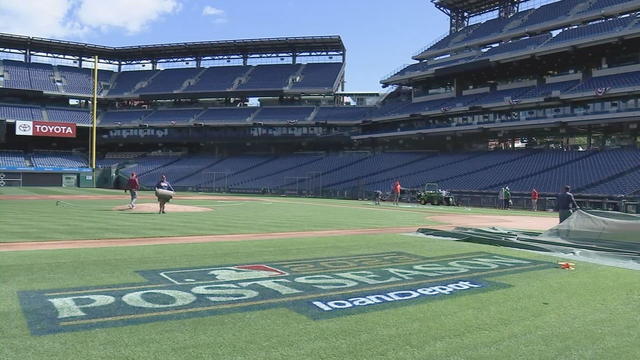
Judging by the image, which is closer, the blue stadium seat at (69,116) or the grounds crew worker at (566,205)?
the grounds crew worker at (566,205)

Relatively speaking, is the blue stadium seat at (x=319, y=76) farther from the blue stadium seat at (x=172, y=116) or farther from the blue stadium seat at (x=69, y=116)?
the blue stadium seat at (x=69, y=116)

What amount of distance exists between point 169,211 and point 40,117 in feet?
172

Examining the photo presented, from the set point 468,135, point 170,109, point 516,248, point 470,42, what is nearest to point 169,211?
point 516,248

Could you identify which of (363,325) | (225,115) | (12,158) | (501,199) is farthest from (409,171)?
(12,158)

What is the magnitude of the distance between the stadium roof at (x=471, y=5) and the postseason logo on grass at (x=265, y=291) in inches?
2262

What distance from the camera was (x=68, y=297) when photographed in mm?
6043

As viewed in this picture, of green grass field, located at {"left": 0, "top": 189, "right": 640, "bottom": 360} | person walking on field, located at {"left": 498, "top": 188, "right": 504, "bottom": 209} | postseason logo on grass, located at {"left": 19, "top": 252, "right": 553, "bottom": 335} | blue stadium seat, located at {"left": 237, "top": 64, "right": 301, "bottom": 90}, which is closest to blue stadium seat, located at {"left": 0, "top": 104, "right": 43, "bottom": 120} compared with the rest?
blue stadium seat, located at {"left": 237, "top": 64, "right": 301, "bottom": 90}

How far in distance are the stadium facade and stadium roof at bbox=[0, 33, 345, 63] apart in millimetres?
264

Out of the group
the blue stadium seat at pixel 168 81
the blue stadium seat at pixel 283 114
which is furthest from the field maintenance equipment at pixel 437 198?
the blue stadium seat at pixel 168 81

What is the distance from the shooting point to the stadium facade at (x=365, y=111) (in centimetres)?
3956

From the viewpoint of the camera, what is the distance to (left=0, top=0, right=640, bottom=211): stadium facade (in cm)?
3956

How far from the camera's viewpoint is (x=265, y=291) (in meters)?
Answer: 6.65

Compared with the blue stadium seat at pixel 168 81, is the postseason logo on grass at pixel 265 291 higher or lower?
lower

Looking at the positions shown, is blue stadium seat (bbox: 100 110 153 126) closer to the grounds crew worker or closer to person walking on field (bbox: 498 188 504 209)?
person walking on field (bbox: 498 188 504 209)
